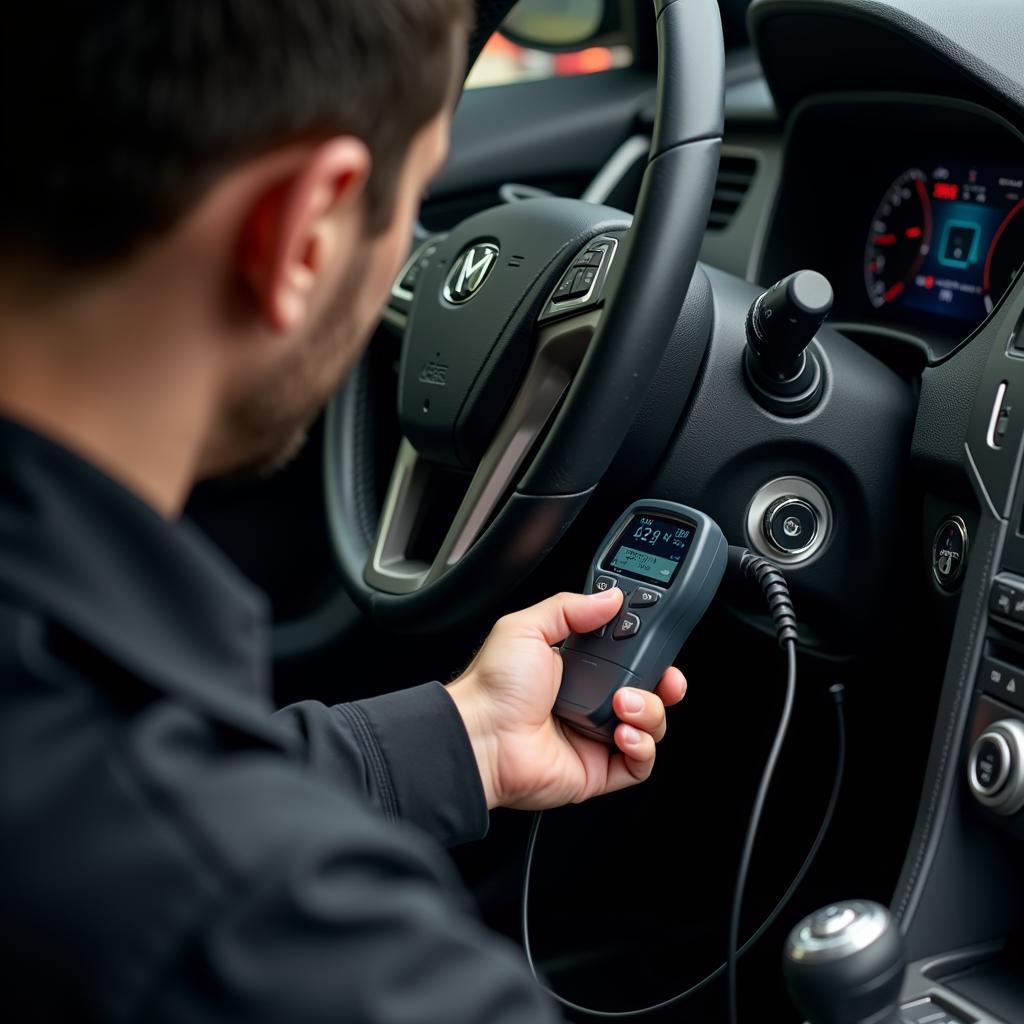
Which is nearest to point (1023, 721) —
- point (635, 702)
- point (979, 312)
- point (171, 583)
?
point (635, 702)

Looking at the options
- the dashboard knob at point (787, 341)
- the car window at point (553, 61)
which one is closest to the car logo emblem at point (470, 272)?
the dashboard knob at point (787, 341)

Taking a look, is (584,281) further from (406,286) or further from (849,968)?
(849,968)

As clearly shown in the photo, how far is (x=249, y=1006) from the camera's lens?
376 millimetres

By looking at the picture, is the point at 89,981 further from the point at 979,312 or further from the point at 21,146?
the point at 979,312

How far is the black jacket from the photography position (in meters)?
0.38

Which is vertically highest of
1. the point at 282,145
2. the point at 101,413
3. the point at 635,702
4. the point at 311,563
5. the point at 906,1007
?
the point at 282,145

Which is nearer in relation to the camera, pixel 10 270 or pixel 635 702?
pixel 10 270

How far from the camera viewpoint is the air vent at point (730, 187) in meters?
1.46

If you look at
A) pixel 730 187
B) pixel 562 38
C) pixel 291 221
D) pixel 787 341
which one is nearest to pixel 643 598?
pixel 787 341

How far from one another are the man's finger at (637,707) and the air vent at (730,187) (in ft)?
2.37

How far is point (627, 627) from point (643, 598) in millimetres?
25

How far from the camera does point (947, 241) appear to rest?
1.19m

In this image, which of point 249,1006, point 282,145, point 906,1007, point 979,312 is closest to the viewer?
point 249,1006

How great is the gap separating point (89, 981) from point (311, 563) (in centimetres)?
135
